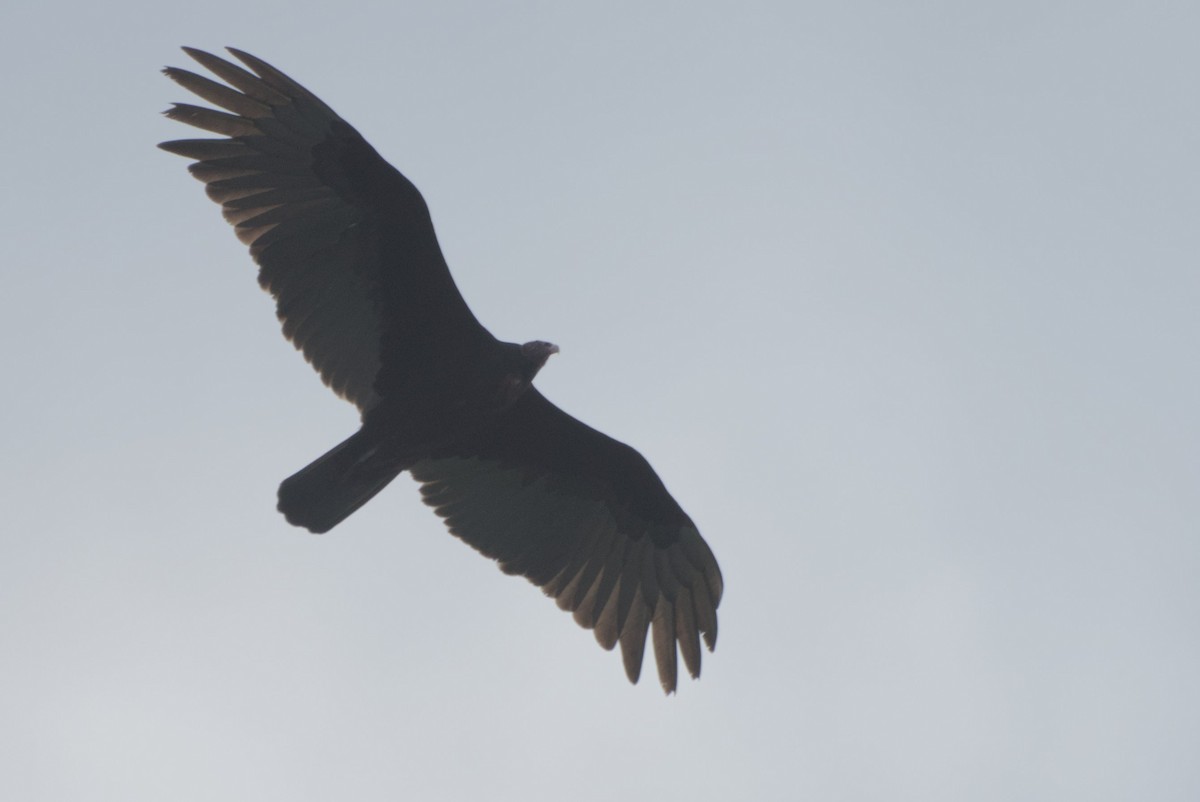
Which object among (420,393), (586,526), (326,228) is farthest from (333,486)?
(586,526)

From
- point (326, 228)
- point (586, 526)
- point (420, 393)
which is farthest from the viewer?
point (586, 526)

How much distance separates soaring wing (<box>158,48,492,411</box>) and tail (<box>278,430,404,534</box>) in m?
0.39

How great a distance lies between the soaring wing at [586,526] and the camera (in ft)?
33.6

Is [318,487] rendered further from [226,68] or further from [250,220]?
[226,68]

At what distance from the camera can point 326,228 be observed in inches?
361

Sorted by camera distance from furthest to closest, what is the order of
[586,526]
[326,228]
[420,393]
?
[586,526], [420,393], [326,228]

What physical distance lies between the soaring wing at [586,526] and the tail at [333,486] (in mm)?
893

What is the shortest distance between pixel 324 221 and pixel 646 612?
134 inches

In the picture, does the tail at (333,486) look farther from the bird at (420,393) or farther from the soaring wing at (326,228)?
the soaring wing at (326,228)

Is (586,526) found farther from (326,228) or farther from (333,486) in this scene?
(326,228)

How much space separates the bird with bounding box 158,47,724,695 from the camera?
29.6ft

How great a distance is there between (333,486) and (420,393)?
2.70 ft

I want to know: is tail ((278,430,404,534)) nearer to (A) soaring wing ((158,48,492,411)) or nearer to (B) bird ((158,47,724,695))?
(B) bird ((158,47,724,695))

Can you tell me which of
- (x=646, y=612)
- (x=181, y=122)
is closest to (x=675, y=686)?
(x=646, y=612)
